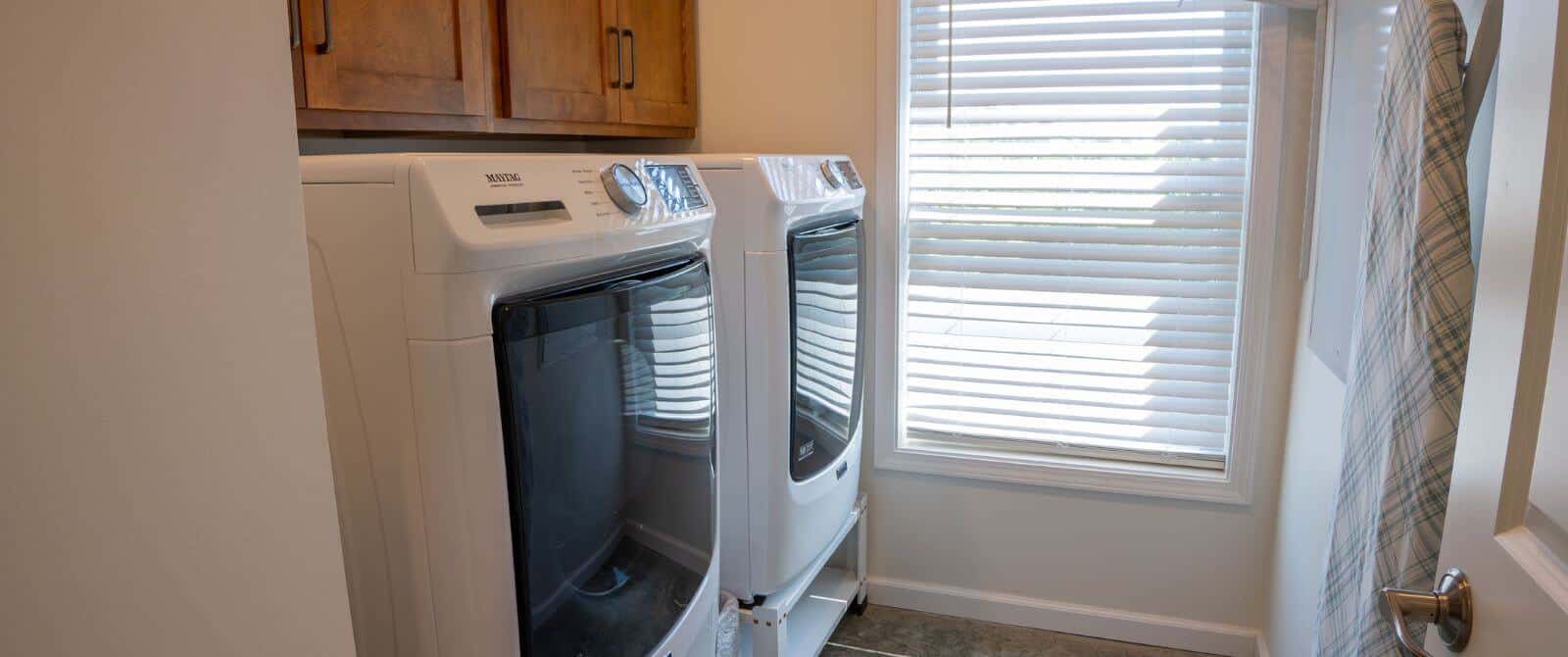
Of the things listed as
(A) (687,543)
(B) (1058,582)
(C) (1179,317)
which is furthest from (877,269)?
(A) (687,543)

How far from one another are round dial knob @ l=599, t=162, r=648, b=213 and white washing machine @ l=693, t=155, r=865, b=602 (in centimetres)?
51

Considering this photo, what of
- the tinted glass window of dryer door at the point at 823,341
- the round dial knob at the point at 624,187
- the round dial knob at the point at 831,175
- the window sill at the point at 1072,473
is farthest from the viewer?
the window sill at the point at 1072,473

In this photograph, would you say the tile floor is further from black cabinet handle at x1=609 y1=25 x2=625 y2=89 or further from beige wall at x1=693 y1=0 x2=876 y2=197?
black cabinet handle at x1=609 y1=25 x2=625 y2=89

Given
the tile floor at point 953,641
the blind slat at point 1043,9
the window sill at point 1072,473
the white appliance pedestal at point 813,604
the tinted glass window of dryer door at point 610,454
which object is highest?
the blind slat at point 1043,9

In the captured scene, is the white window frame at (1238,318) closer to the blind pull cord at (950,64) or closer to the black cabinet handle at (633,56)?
the blind pull cord at (950,64)

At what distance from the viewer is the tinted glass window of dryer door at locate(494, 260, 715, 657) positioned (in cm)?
116

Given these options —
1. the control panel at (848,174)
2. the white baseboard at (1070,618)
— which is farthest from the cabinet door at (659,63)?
the white baseboard at (1070,618)

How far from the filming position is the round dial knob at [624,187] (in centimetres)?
131

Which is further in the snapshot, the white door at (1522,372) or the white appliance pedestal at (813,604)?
the white appliance pedestal at (813,604)

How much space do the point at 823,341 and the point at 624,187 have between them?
34.9 inches

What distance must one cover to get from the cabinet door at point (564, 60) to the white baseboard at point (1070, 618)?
5.10ft

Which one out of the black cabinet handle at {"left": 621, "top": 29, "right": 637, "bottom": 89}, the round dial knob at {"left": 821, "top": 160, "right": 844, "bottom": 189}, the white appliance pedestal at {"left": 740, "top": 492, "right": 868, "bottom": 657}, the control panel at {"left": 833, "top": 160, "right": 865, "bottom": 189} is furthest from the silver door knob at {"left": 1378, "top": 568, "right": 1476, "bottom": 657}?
the black cabinet handle at {"left": 621, "top": 29, "right": 637, "bottom": 89}

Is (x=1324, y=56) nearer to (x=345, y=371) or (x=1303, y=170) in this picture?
(x=1303, y=170)

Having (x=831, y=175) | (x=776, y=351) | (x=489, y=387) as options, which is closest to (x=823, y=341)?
(x=776, y=351)
